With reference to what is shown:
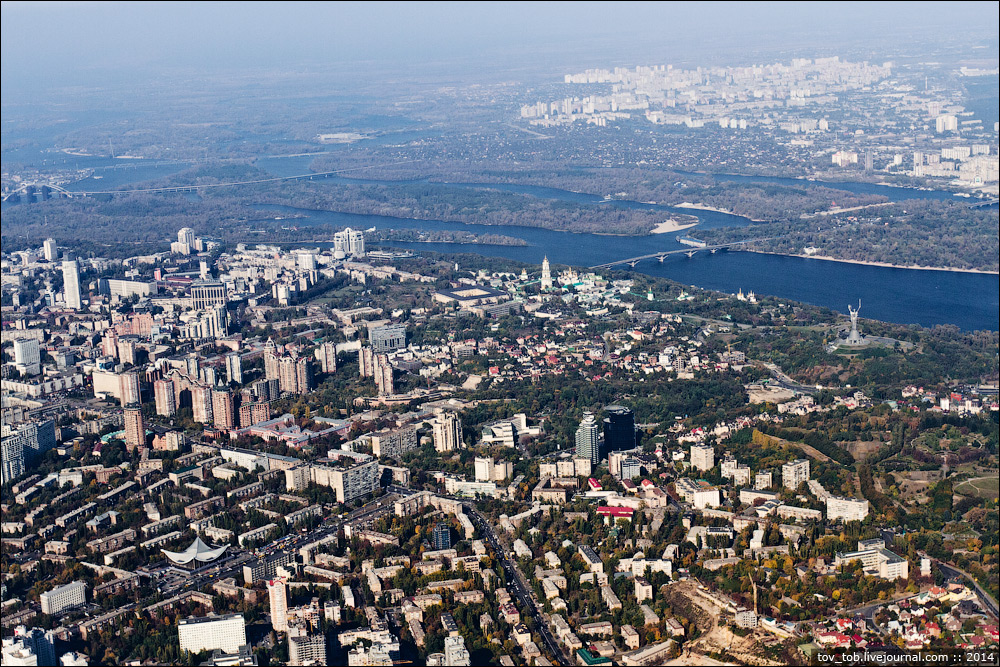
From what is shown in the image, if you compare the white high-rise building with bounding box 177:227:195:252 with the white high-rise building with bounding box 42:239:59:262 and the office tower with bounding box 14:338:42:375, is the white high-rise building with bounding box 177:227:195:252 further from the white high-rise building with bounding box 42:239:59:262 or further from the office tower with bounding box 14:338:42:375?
the office tower with bounding box 14:338:42:375

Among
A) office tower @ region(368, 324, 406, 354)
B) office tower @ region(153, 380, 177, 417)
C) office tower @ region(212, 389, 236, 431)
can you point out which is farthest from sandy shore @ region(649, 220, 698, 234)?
office tower @ region(212, 389, 236, 431)

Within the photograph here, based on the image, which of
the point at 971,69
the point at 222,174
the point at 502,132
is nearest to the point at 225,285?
the point at 971,69

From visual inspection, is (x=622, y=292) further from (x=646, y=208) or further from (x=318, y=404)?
(x=646, y=208)

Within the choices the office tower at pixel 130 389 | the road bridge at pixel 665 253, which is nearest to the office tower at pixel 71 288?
the office tower at pixel 130 389

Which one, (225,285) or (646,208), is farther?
(646,208)

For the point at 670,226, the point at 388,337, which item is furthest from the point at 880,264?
the point at 388,337

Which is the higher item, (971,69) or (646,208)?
(971,69)
